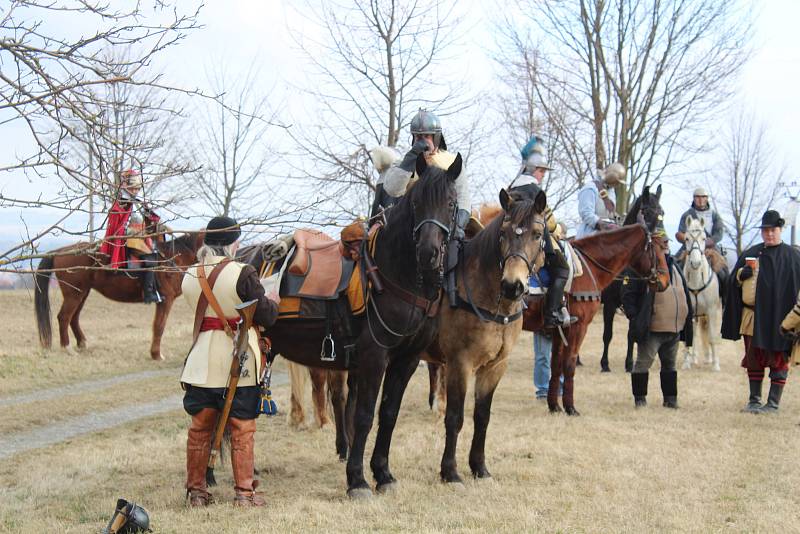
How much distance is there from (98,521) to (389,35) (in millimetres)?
14163

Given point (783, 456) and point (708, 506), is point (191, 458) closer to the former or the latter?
point (708, 506)

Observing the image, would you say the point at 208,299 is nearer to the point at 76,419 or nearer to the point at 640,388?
the point at 76,419

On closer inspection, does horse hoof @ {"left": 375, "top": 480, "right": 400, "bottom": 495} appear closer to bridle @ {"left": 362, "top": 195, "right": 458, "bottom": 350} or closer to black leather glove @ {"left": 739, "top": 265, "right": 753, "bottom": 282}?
bridle @ {"left": 362, "top": 195, "right": 458, "bottom": 350}

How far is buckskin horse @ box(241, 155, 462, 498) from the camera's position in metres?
6.10

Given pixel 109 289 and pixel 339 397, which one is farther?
pixel 109 289

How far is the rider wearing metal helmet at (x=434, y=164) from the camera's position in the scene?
656 centimetres

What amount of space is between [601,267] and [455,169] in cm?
476

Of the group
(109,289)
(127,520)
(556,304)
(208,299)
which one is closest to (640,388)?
(556,304)

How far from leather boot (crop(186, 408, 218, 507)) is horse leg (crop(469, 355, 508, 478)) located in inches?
88.7

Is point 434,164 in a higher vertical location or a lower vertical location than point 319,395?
higher

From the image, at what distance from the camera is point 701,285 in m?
14.6

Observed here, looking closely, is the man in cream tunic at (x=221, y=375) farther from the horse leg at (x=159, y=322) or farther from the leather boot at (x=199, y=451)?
the horse leg at (x=159, y=322)

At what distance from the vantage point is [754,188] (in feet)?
111

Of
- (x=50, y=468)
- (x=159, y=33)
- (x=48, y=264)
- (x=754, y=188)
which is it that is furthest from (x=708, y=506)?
(x=754, y=188)
